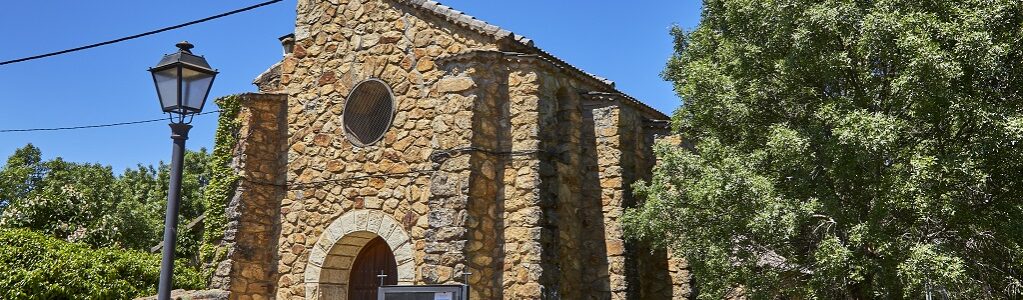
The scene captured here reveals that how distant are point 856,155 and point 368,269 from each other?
8.25 metres

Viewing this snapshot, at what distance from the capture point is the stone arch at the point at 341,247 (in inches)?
551

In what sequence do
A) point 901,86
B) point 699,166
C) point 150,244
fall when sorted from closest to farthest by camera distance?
point 901,86, point 699,166, point 150,244

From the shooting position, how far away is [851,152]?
9.45m

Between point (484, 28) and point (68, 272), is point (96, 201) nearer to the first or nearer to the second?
point (68, 272)

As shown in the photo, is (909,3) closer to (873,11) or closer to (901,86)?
(873,11)

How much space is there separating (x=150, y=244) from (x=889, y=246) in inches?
864

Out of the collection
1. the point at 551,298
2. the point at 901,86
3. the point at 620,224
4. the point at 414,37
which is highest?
the point at 414,37

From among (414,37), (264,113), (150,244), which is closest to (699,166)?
(414,37)

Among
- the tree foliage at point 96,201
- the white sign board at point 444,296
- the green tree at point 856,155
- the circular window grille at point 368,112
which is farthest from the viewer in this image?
the tree foliage at point 96,201

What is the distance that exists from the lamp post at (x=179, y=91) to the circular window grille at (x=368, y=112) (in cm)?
684

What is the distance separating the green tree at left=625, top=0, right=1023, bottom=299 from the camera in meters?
8.95

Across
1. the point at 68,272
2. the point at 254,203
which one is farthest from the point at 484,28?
the point at 68,272

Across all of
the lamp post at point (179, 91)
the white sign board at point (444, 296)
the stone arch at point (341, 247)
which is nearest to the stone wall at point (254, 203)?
the stone arch at point (341, 247)

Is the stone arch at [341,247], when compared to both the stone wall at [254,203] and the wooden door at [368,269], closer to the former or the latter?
the wooden door at [368,269]
